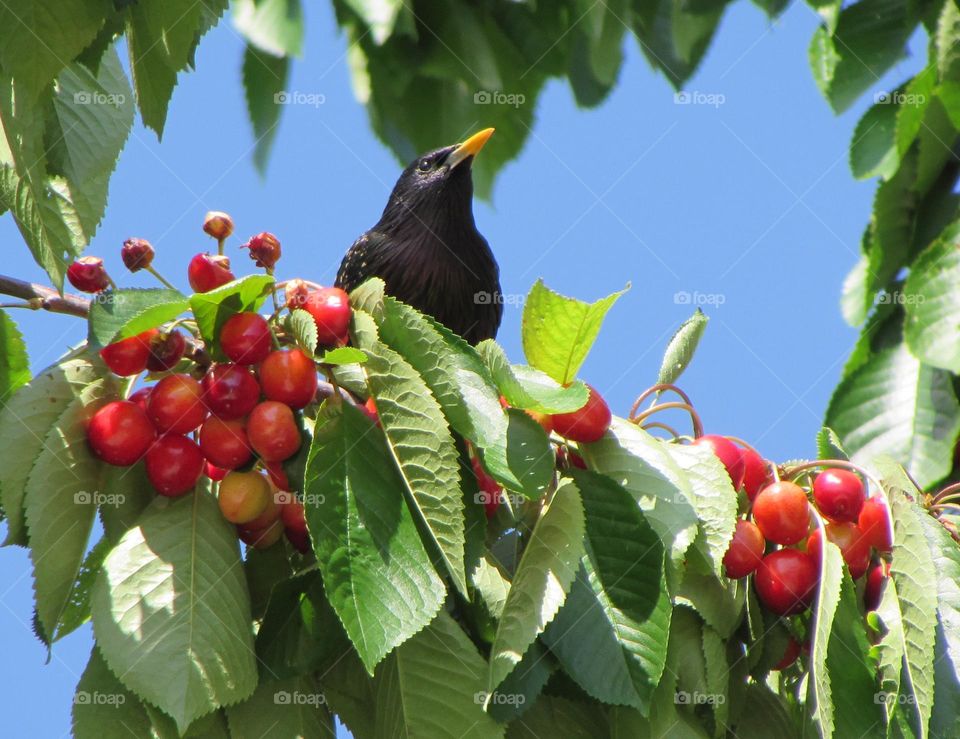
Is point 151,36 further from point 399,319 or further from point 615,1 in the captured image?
point 615,1

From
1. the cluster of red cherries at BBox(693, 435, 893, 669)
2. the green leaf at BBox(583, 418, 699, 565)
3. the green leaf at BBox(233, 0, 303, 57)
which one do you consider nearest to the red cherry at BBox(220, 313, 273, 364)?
the green leaf at BBox(583, 418, 699, 565)

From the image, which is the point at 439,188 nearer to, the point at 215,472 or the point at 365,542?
the point at 215,472

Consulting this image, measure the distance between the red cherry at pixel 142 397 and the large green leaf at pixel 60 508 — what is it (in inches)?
3.1

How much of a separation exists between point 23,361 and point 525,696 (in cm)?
85

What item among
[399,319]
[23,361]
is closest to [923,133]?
[399,319]

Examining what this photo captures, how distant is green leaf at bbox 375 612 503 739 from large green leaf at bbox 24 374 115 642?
0.40 metres

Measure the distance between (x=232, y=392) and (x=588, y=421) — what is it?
47 cm

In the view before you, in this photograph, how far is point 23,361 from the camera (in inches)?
69.6

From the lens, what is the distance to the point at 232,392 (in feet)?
5.29

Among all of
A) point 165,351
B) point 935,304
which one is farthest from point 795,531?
point 935,304

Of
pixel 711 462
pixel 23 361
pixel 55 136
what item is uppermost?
pixel 55 136

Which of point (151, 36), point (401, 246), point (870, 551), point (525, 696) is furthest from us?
point (401, 246)

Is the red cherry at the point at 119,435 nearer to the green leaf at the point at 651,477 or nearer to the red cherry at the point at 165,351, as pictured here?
the red cherry at the point at 165,351

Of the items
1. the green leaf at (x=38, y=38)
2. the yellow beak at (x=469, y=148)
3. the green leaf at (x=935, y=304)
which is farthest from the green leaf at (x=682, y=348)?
the yellow beak at (x=469, y=148)
